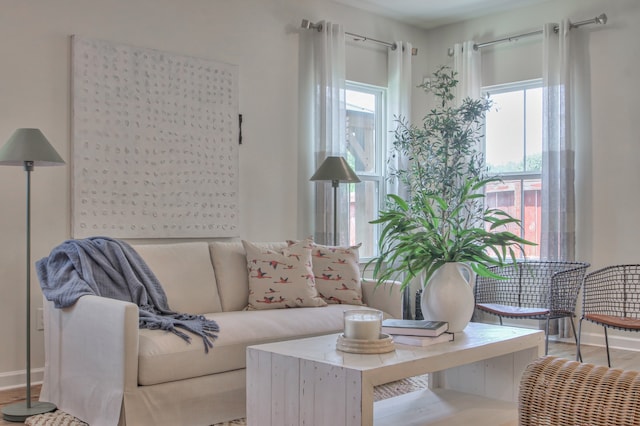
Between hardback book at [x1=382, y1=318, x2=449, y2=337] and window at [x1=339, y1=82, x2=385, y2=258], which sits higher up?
window at [x1=339, y1=82, x2=385, y2=258]

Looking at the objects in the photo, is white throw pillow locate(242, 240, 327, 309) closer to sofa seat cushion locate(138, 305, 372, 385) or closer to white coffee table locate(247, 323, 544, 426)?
sofa seat cushion locate(138, 305, 372, 385)

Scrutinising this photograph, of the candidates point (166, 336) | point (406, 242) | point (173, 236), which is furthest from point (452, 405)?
point (173, 236)

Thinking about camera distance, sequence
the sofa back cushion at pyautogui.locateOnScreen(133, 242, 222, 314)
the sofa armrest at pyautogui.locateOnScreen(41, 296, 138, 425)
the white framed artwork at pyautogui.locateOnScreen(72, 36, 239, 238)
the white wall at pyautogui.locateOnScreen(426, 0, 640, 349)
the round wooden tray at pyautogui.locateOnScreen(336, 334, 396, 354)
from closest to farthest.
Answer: the round wooden tray at pyautogui.locateOnScreen(336, 334, 396, 354) → the sofa armrest at pyautogui.locateOnScreen(41, 296, 138, 425) → the sofa back cushion at pyautogui.locateOnScreen(133, 242, 222, 314) → the white framed artwork at pyautogui.locateOnScreen(72, 36, 239, 238) → the white wall at pyautogui.locateOnScreen(426, 0, 640, 349)

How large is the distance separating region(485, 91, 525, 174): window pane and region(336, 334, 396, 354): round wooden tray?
3627 millimetres

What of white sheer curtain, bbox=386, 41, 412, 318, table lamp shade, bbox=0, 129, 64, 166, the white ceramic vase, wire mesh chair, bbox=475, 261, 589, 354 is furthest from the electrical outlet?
white sheer curtain, bbox=386, 41, 412, 318

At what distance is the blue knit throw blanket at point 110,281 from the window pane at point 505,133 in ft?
10.9

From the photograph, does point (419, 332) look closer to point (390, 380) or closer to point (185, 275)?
point (390, 380)

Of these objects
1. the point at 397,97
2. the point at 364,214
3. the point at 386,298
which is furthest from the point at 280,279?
the point at 397,97

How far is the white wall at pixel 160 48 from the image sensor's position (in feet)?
12.4

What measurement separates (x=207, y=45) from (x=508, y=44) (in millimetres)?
2574

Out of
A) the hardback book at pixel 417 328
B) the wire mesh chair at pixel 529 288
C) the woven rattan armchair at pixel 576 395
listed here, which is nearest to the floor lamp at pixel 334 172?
the wire mesh chair at pixel 529 288

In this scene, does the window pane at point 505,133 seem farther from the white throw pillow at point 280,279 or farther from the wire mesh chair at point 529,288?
the white throw pillow at point 280,279

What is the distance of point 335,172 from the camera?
4734mm

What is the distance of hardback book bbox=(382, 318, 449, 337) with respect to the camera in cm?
263
